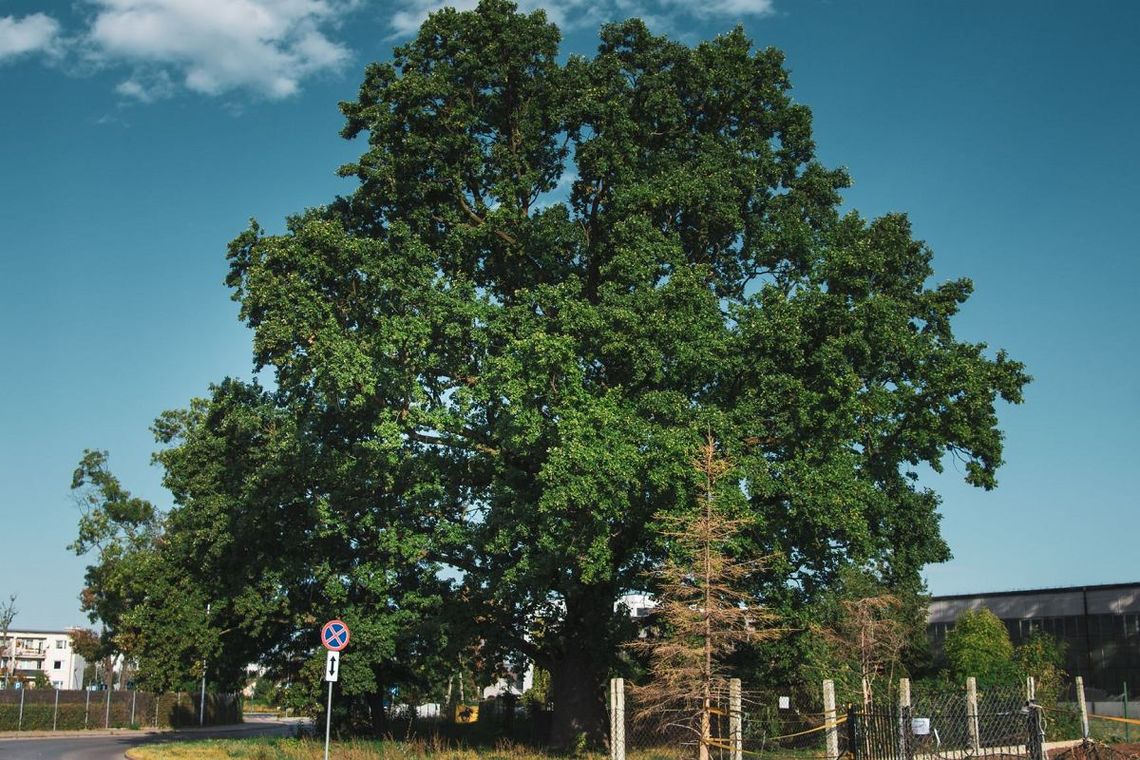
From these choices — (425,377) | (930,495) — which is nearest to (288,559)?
(425,377)

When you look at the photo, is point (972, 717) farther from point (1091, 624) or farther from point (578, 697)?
point (1091, 624)

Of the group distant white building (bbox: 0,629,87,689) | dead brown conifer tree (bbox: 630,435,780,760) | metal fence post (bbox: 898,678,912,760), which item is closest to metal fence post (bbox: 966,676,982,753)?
metal fence post (bbox: 898,678,912,760)

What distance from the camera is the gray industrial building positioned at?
45094 mm

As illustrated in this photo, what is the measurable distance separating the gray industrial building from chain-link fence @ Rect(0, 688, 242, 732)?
40.8 meters

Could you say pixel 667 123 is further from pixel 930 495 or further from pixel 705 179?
pixel 930 495

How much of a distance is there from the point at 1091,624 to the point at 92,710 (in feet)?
161

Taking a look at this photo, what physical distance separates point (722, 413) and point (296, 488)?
44.5 ft

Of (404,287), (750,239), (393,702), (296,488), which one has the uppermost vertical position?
(750,239)

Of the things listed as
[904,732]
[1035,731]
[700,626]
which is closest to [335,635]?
[700,626]

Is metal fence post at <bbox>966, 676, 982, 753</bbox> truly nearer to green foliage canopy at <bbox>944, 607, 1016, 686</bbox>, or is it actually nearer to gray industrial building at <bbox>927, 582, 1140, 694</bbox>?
green foliage canopy at <bbox>944, 607, 1016, 686</bbox>

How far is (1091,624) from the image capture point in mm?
46750

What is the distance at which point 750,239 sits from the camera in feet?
94.2

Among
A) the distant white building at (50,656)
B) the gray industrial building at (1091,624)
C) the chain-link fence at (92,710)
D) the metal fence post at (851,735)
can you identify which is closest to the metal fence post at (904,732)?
the metal fence post at (851,735)

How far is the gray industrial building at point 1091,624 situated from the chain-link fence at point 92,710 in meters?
40.8
